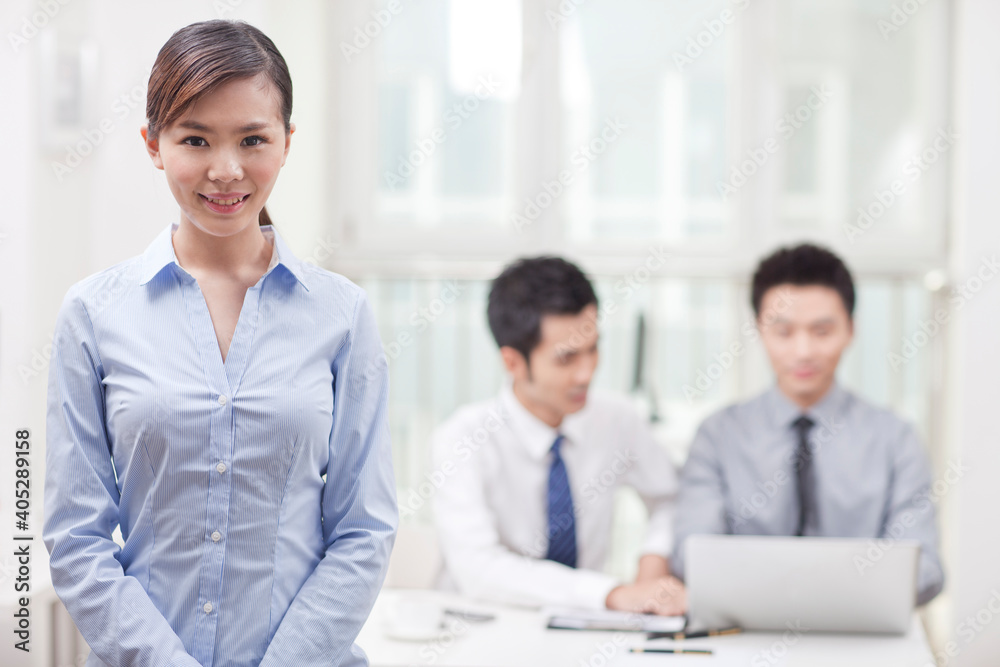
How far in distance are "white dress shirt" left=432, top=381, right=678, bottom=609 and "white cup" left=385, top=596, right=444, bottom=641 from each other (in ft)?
1.00

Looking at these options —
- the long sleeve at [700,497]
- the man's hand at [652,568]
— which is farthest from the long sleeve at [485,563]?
the long sleeve at [700,497]

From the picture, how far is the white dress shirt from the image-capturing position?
7.22 feet

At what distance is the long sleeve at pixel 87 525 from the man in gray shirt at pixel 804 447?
1.47 metres

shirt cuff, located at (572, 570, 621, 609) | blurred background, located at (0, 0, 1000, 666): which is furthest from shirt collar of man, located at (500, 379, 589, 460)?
blurred background, located at (0, 0, 1000, 666)

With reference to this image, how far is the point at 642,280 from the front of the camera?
3361 millimetres

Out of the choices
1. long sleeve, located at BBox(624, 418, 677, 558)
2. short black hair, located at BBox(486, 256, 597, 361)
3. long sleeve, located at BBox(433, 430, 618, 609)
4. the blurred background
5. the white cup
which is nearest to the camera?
the white cup

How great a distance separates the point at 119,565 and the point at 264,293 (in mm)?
384

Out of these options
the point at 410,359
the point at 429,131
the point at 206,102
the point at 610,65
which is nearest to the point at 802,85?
the point at 610,65

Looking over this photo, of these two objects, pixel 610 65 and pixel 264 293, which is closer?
pixel 264 293

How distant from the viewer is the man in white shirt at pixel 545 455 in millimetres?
2242

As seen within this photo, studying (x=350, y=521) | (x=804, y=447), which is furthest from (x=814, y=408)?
(x=350, y=521)

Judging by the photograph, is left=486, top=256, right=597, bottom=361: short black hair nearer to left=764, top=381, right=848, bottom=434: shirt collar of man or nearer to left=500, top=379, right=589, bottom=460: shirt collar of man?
left=500, top=379, right=589, bottom=460: shirt collar of man

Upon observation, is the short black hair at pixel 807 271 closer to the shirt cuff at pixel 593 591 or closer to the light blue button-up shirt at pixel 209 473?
the shirt cuff at pixel 593 591

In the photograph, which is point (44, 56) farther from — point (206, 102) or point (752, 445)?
point (752, 445)
